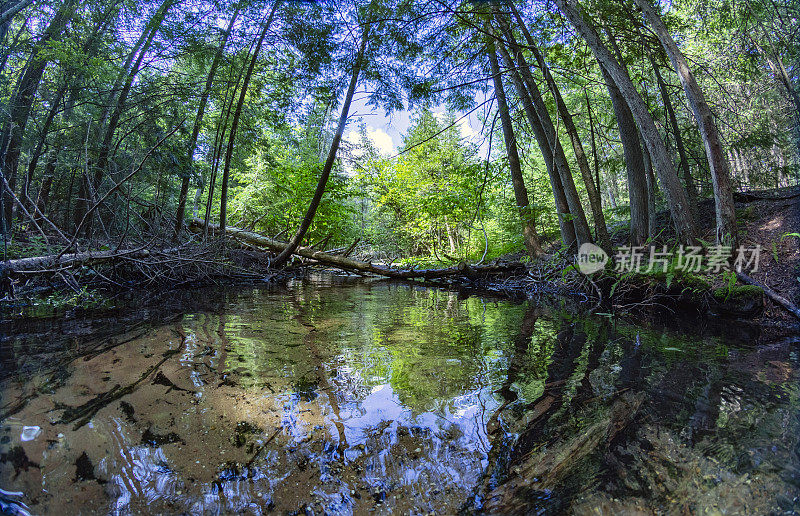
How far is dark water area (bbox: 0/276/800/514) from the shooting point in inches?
46.1

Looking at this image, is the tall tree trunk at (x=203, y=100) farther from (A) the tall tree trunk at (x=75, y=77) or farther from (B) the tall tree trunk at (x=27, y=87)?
(B) the tall tree trunk at (x=27, y=87)

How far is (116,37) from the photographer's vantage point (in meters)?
7.33

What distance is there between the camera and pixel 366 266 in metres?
9.16

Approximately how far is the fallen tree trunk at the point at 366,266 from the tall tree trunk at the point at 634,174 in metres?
2.64

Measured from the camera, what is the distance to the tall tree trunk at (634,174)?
649cm

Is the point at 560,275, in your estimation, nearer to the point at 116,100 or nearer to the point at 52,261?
the point at 52,261

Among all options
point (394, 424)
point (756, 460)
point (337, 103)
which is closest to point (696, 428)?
point (756, 460)

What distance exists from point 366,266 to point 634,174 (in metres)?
6.38

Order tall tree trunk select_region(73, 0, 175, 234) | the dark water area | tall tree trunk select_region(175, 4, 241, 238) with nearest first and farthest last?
1. the dark water area
2. tall tree trunk select_region(73, 0, 175, 234)
3. tall tree trunk select_region(175, 4, 241, 238)

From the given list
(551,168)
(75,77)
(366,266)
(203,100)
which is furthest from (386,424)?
(75,77)

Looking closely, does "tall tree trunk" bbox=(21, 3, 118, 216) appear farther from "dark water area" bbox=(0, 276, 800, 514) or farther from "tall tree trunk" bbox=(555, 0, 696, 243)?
"tall tree trunk" bbox=(555, 0, 696, 243)

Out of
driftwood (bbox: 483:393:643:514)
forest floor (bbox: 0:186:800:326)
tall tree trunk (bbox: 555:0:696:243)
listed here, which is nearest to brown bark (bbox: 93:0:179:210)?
forest floor (bbox: 0:186:800:326)

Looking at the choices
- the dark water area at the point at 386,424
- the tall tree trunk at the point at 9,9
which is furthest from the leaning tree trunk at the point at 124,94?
the dark water area at the point at 386,424

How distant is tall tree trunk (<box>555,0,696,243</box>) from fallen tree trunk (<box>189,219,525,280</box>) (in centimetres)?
362
